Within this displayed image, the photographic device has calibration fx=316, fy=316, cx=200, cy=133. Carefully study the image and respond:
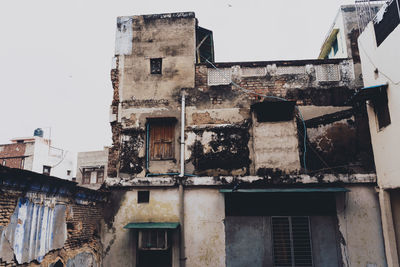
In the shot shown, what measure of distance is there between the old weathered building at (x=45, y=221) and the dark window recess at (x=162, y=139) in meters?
2.28

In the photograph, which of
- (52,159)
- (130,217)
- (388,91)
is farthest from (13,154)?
(388,91)

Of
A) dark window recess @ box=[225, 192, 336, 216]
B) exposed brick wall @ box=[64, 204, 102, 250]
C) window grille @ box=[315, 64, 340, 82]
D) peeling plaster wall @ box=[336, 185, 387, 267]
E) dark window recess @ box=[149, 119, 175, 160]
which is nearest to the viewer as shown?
exposed brick wall @ box=[64, 204, 102, 250]

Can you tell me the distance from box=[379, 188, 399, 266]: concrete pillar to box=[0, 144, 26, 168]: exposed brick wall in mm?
24073

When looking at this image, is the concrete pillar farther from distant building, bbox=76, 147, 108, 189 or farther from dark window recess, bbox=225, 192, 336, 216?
distant building, bbox=76, 147, 108, 189

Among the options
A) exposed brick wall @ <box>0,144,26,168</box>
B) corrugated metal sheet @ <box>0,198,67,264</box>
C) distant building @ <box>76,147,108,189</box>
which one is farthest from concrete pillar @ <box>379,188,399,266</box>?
exposed brick wall @ <box>0,144,26,168</box>

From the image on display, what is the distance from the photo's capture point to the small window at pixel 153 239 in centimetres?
920

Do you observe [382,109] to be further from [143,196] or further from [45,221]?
[45,221]

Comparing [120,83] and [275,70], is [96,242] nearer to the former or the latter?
[120,83]

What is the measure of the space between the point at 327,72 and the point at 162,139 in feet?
19.9

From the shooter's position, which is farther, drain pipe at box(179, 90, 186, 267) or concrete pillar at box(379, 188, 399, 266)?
drain pipe at box(179, 90, 186, 267)

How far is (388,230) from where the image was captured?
8.84 metres

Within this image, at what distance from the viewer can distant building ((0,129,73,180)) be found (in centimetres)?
2412

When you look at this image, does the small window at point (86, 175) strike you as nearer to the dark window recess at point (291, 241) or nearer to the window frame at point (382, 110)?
the dark window recess at point (291, 241)

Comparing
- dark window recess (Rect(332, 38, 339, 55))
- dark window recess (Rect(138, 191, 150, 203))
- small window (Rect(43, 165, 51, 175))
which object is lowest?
dark window recess (Rect(138, 191, 150, 203))
